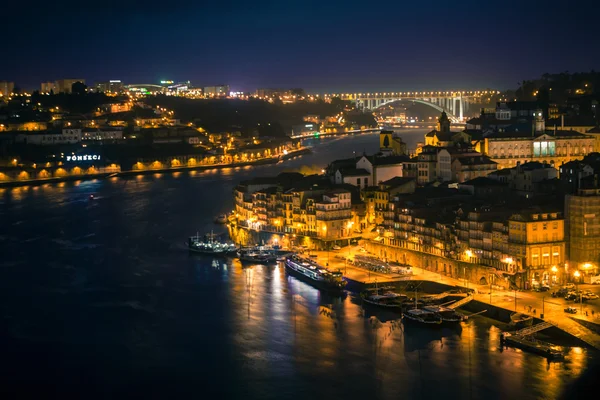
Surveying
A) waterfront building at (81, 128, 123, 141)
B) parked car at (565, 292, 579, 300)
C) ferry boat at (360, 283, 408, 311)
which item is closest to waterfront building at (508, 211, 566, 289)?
parked car at (565, 292, 579, 300)

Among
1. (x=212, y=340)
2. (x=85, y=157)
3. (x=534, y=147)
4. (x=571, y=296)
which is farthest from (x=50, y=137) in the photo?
(x=571, y=296)

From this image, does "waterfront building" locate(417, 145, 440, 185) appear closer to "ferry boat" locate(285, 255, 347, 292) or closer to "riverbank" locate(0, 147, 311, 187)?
"ferry boat" locate(285, 255, 347, 292)

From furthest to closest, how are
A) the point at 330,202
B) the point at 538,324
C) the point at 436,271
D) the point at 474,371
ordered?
the point at 330,202 → the point at 436,271 → the point at 538,324 → the point at 474,371

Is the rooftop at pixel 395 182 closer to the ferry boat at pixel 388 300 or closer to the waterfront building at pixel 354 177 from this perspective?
the waterfront building at pixel 354 177

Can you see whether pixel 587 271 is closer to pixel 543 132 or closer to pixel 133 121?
pixel 543 132

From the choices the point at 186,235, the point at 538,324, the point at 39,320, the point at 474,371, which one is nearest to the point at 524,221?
the point at 538,324

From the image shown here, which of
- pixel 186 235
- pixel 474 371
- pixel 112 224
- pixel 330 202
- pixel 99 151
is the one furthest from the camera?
pixel 99 151

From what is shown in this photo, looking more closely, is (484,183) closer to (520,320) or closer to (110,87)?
(520,320)
